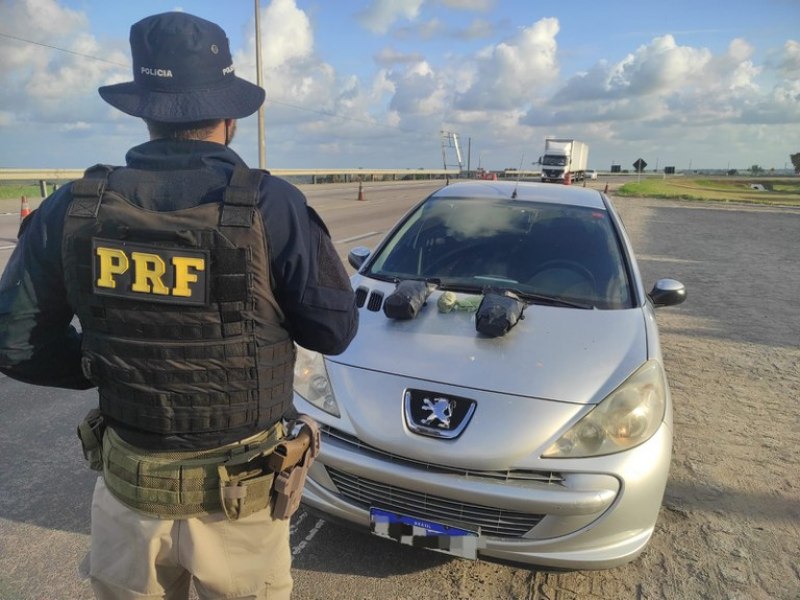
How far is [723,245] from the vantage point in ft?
47.1

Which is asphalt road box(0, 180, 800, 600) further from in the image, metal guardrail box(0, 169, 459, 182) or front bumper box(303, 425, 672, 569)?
metal guardrail box(0, 169, 459, 182)

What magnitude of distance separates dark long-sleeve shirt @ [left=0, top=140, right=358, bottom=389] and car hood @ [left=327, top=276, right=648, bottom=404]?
1144 millimetres

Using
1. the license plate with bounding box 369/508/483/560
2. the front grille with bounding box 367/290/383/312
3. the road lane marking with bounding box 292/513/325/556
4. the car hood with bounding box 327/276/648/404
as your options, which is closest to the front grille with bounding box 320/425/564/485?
the license plate with bounding box 369/508/483/560

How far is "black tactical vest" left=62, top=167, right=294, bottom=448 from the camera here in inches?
54.0

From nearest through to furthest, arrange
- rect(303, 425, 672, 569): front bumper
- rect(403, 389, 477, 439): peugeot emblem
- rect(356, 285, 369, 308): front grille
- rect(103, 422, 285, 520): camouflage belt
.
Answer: rect(103, 422, 285, 520): camouflage belt → rect(303, 425, 672, 569): front bumper → rect(403, 389, 477, 439): peugeot emblem → rect(356, 285, 369, 308): front grille

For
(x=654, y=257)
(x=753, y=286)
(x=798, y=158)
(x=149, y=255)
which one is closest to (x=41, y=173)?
(x=654, y=257)

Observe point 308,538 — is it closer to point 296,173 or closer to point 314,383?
point 314,383

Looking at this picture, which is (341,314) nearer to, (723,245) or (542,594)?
(542,594)

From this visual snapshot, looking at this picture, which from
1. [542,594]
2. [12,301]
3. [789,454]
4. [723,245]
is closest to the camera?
[12,301]

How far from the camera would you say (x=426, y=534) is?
7.84 ft

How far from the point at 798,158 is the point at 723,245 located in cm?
5005

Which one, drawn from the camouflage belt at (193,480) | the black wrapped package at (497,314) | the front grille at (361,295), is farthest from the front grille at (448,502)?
the front grille at (361,295)

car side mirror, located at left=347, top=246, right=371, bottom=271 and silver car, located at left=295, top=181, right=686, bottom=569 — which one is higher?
car side mirror, located at left=347, top=246, right=371, bottom=271

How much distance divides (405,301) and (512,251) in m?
1.06
